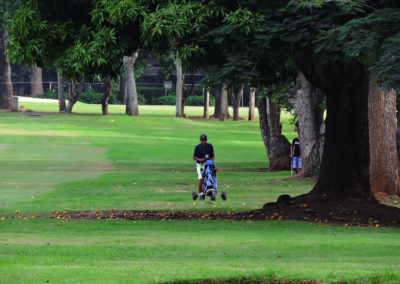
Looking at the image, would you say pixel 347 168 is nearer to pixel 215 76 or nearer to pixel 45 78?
pixel 215 76

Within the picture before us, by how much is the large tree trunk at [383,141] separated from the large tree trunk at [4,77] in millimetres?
56512

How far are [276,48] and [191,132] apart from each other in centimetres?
4783

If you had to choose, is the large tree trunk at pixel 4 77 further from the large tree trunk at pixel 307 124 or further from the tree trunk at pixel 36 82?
the large tree trunk at pixel 307 124

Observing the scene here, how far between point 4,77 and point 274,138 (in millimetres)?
46845

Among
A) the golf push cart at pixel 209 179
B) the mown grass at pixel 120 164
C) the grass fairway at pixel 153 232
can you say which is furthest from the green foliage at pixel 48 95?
the golf push cart at pixel 209 179

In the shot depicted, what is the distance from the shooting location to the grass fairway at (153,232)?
9.98 meters

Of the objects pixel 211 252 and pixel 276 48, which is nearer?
pixel 211 252

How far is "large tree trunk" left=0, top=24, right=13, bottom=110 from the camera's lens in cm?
7653

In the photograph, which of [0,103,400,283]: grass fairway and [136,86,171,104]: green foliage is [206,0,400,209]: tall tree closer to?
[0,103,400,283]: grass fairway

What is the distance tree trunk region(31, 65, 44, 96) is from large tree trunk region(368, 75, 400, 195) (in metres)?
76.8

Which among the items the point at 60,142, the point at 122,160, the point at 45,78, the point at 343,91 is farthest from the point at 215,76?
the point at 45,78

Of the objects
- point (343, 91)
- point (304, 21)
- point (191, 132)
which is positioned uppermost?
point (304, 21)

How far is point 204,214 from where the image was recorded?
62.0 feet

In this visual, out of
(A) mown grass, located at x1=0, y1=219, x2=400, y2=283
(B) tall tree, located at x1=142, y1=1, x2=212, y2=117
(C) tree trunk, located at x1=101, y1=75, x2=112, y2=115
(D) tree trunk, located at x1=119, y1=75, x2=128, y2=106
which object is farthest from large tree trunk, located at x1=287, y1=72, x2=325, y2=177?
(D) tree trunk, located at x1=119, y1=75, x2=128, y2=106
